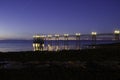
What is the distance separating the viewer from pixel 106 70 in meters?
15.1

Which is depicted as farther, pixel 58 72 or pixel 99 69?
pixel 99 69

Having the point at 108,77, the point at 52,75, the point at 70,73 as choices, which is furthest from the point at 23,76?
the point at 108,77

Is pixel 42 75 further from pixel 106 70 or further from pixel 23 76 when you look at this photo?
pixel 106 70

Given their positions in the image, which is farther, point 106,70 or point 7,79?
point 106,70

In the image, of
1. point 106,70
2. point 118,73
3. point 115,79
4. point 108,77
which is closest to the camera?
point 115,79

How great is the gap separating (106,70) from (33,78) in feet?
15.3

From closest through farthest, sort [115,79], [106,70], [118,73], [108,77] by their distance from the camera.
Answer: [115,79] → [108,77] → [118,73] → [106,70]

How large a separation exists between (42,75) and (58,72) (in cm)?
117

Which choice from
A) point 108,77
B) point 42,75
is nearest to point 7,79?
point 42,75

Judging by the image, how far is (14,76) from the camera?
529 inches

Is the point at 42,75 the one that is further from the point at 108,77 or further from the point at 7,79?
the point at 108,77

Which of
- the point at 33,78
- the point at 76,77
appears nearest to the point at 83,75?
the point at 76,77

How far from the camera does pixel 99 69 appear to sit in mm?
15438

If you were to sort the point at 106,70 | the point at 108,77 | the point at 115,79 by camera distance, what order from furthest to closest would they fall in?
1. the point at 106,70
2. the point at 108,77
3. the point at 115,79
